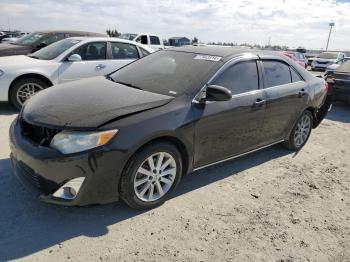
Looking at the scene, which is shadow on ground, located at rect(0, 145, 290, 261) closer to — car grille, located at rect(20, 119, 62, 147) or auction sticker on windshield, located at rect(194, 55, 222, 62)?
car grille, located at rect(20, 119, 62, 147)

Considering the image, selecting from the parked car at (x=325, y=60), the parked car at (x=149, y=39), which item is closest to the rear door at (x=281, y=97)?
the parked car at (x=149, y=39)

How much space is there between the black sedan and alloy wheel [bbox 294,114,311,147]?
45 cm

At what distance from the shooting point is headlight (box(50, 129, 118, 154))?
284 cm

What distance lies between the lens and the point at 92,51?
23.8 feet

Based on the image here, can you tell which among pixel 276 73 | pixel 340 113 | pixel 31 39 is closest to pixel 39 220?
pixel 276 73

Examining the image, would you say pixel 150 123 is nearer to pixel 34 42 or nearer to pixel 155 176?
pixel 155 176

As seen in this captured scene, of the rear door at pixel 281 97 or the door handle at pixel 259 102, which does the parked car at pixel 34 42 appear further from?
the door handle at pixel 259 102

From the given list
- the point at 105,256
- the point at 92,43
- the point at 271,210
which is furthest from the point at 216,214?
Result: the point at 92,43

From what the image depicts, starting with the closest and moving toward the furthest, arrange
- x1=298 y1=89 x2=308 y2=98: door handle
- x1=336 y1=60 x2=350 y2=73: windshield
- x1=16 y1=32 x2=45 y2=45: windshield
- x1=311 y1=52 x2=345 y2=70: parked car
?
x1=298 y1=89 x2=308 y2=98: door handle, x1=336 y1=60 x2=350 y2=73: windshield, x1=16 y1=32 x2=45 y2=45: windshield, x1=311 y1=52 x2=345 y2=70: parked car

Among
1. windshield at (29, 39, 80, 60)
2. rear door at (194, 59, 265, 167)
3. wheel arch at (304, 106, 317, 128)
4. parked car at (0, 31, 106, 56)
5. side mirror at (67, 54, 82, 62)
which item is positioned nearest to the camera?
rear door at (194, 59, 265, 167)

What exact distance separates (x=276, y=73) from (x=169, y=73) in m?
1.61

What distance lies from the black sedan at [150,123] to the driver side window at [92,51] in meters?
2.91

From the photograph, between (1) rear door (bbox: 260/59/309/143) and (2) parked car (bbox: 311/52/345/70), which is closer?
(1) rear door (bbox: 260/59/309/143)

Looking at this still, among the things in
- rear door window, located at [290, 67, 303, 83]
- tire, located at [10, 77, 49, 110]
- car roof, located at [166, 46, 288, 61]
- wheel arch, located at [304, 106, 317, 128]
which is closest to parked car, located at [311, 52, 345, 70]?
wheel arch, located at [304, 106, 317, 128]
